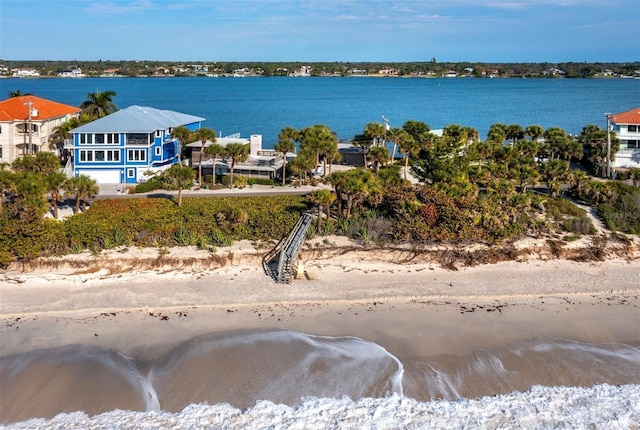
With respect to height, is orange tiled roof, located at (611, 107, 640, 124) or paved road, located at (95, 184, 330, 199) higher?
orange tiled roof, located at (611, 107, 640, 124)

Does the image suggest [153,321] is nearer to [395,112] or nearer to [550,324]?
[550,324]

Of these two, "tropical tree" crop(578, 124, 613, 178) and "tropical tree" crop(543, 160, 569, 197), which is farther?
"tropical tree" crop(578, 124, 613, 178)

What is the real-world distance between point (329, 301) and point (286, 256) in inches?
145

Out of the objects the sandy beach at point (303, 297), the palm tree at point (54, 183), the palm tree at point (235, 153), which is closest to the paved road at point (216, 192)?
the palm tree at point (235, 153)

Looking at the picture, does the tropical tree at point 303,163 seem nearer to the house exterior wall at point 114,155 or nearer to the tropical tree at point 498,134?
the house exterior wall at point 114,155

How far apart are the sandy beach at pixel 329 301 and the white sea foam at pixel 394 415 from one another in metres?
1.00

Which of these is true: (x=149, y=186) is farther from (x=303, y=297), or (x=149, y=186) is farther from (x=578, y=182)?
(x=578, y=182)

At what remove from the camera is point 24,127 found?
1964 inches

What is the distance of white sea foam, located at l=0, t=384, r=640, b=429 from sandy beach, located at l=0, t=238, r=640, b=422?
3.28 ft

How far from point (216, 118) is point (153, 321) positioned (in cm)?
10198

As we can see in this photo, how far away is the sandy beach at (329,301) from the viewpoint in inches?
881

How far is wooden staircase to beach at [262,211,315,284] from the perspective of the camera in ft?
88.8

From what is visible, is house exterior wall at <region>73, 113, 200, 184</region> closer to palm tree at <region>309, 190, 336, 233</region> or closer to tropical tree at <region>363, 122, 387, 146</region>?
tropical tree at <region>363, 122, 387, 146</region>

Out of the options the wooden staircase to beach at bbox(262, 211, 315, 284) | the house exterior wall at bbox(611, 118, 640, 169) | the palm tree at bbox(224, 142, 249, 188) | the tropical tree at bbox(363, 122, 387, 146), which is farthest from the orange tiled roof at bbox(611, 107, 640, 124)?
the wooden staircase to beach at bbox(262, 211, 315, 284)
